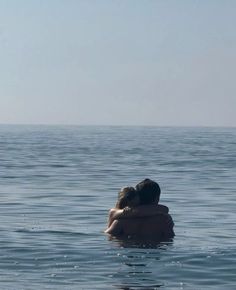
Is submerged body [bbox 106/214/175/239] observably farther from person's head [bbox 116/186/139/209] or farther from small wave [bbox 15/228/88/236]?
small wave [bbox 15/228/88/236]

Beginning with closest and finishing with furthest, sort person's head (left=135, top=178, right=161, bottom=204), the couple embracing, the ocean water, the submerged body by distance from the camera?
the ocean water
person's head (left=135, top=178, right=161, bottom=204)
the couple embracing
the submerged body

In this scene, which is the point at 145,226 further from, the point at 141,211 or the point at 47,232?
the point at 47,232

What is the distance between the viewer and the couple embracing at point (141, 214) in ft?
68.2

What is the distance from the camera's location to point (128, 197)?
20.9 meters

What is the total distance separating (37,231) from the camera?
2328 cm

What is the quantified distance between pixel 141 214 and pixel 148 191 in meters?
0.47

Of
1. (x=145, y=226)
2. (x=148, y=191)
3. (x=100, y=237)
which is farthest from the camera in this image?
(x=100, y=237)

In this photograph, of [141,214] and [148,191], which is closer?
[148,191]

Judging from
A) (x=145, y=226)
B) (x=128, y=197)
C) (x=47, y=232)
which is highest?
(x=128, y=197)

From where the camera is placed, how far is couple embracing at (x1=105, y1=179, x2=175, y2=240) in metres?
20.8

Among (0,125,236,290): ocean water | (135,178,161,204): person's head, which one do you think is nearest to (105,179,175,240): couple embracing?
(135,178,161,204): person's head

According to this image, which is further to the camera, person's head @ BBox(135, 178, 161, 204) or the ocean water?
person's head @ BBox(135, 178, 161, 204)

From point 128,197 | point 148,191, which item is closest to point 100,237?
point 128,197

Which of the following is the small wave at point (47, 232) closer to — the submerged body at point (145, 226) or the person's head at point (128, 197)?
the submerged body at point (145, 226)
